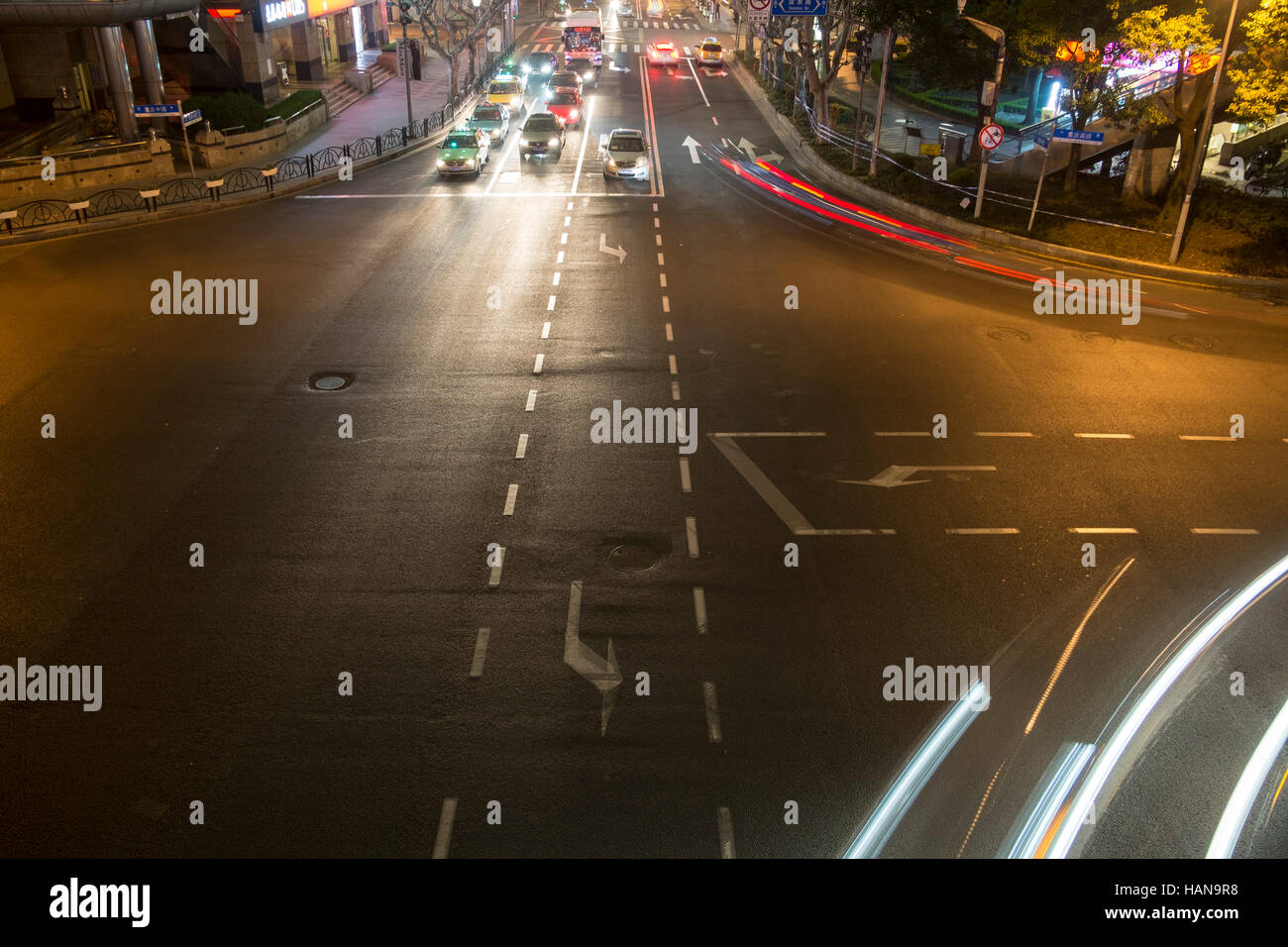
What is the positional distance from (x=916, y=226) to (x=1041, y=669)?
69.6 feet

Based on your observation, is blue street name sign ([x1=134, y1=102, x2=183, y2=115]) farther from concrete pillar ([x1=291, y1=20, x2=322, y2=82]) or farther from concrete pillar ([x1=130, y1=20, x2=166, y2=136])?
concrete pillar ([x1=291, y1=20, x2=322, y2=82])

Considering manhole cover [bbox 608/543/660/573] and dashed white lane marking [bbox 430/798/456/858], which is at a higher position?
manhole cover [bbox 608/543/660/573]

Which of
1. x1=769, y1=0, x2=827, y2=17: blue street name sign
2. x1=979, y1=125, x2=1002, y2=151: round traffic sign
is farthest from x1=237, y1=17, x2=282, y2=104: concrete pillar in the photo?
x1=979, y1=125, x2=1002, y2=151: round traffic sign

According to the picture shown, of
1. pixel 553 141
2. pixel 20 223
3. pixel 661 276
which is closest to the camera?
pixel 661 276

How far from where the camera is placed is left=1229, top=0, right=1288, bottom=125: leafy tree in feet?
70.2

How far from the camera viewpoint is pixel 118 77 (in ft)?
100

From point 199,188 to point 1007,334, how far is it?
2532 centimetres

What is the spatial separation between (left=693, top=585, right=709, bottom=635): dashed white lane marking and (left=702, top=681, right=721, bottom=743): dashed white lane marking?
36.5 inches

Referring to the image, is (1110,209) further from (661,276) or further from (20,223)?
(20,223)

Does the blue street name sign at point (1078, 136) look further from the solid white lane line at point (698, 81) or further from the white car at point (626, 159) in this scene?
the solid white lane line at point (698, 81)

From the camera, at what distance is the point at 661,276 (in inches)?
881

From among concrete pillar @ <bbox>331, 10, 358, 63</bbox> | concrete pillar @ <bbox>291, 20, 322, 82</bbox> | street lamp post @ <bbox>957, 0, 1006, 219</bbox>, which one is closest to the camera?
street lamp post @ <bbox>957, 0, 1006, 219</bbox>

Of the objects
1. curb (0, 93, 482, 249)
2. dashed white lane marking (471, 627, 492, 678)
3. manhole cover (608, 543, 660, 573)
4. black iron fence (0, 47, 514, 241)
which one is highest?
black iron fence (0, 47, 514, 241)

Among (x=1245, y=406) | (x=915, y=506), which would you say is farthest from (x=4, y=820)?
(x=1245, y=406)
